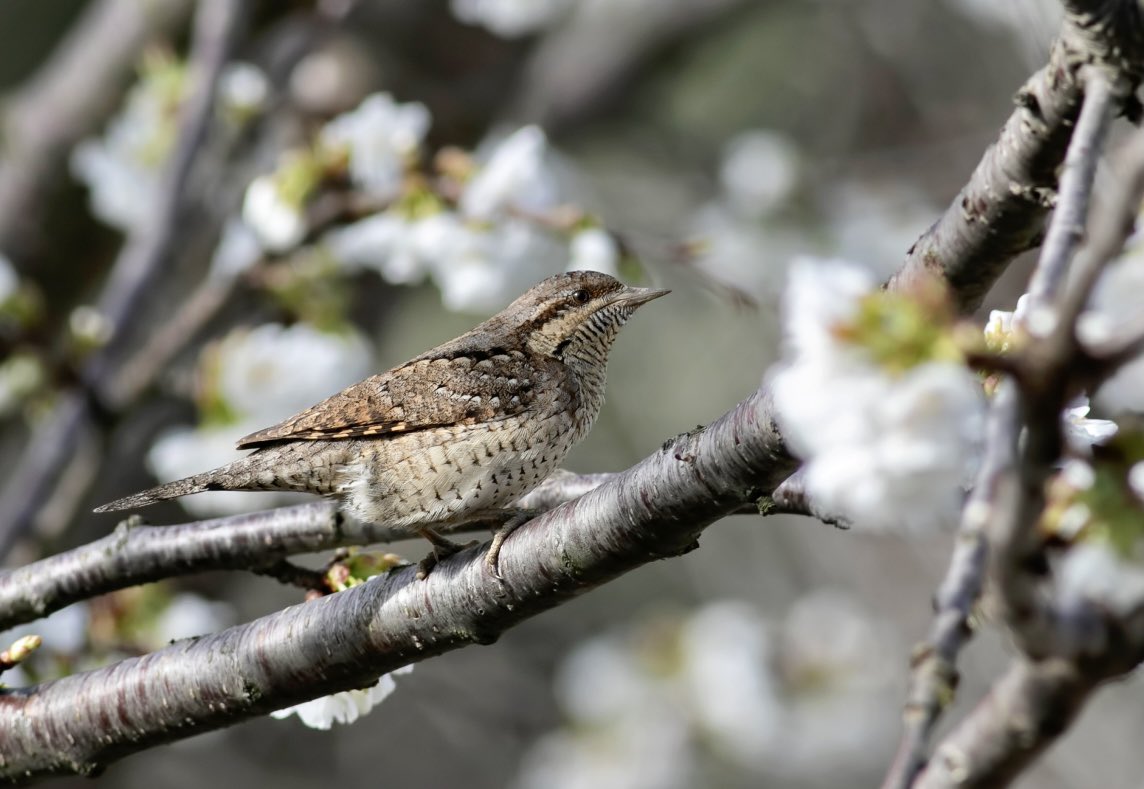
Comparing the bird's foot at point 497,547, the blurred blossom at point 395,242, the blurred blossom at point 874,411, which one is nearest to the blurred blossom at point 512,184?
the blurred blossom at point 395,242

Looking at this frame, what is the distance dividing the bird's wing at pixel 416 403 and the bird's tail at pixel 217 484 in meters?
0.06

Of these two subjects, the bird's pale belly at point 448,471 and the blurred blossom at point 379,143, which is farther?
the blurred blossom at point 379,143

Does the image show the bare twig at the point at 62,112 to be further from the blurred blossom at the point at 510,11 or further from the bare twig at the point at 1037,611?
the bare twig at the point at 1037,611

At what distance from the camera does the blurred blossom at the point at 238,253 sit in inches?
172

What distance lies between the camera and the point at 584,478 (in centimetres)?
294

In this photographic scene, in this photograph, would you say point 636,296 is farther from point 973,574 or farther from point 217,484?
point 973,574

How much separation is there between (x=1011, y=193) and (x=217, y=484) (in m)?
1.90

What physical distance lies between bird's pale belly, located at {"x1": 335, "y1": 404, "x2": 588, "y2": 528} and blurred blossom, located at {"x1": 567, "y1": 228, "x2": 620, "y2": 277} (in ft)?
2.28

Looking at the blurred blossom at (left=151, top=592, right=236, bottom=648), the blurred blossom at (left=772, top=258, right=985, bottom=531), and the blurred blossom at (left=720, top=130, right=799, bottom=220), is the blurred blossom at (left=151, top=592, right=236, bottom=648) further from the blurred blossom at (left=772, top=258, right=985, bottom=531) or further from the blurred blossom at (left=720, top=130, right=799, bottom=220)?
the blurred blossom at (left=772, top=258, right=985, bottom=531)

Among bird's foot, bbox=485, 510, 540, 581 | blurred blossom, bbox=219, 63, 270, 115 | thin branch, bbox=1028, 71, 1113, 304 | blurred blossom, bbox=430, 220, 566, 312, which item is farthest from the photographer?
blurred blossom, bbox=219, 63, 270, 115

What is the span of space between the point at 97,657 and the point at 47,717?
1144mm

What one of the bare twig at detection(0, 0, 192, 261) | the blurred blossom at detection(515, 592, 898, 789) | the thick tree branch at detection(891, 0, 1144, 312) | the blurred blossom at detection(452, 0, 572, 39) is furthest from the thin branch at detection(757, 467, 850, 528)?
the bare twig at detection(0, 0, 192, 261)

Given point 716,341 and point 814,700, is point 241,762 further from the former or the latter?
point 716,341

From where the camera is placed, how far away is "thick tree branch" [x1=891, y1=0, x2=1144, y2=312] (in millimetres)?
1670
